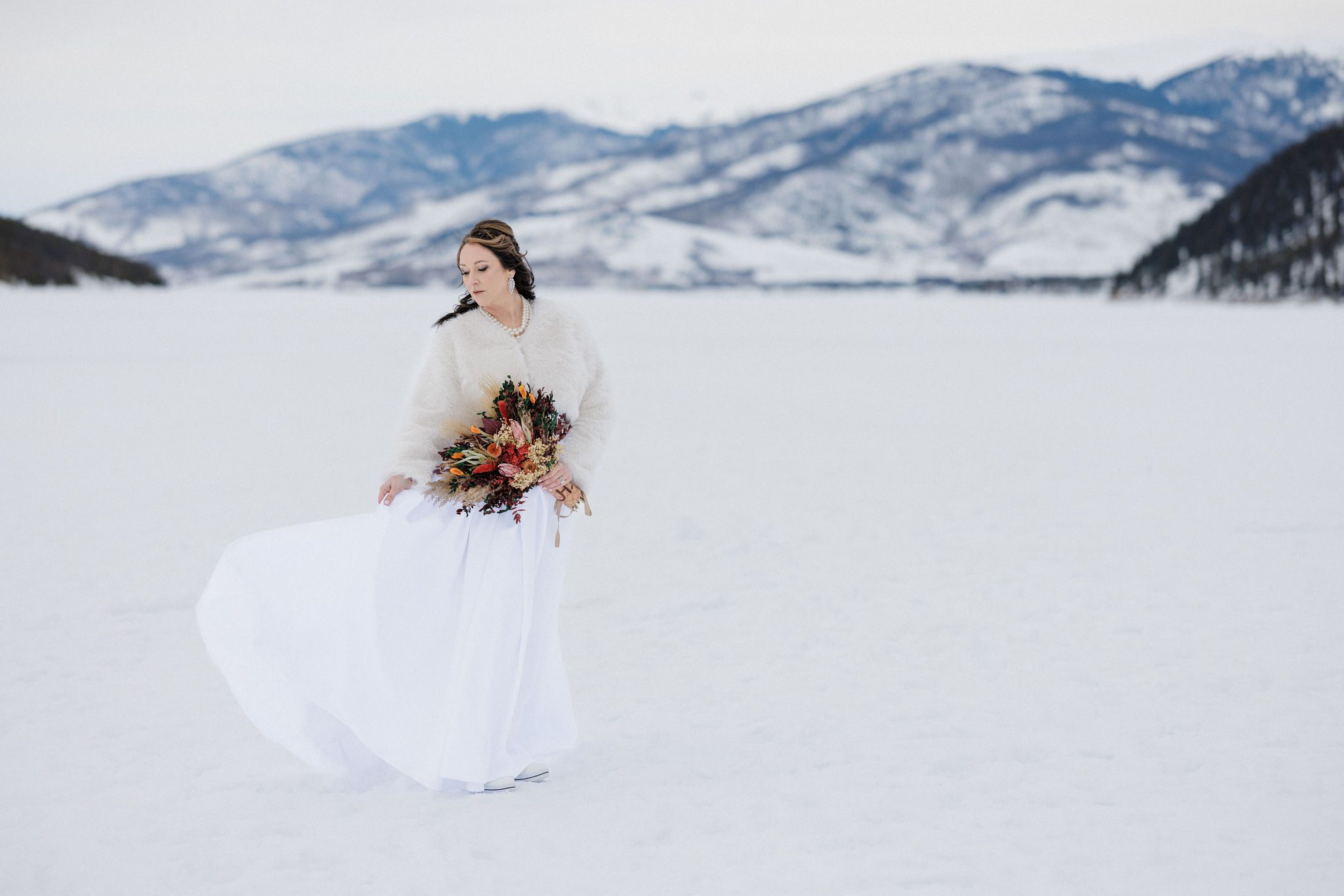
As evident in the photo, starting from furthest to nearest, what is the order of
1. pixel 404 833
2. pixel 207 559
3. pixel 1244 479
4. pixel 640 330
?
pixel 640 330 → pixel 1244 479 → pixel 207 559 → pixel 404 833

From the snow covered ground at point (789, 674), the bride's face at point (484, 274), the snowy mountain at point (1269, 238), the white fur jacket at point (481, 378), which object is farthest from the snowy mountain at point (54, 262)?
the snowy mountain at point (1269, 238)

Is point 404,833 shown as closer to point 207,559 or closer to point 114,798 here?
point 114,798

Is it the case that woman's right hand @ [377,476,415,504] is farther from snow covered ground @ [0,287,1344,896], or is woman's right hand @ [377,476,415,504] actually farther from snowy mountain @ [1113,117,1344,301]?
snowy mountain @ [1113,117,1344,301]

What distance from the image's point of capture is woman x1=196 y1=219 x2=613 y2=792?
15.0 ft

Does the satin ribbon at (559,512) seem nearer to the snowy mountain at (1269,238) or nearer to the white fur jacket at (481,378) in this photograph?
the white fur jacket at (481,378)

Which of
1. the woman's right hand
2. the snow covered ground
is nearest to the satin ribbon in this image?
the woman's right hand

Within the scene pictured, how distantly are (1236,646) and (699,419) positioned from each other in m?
12.4

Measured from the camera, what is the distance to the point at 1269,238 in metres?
102

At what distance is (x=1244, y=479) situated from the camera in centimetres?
1266

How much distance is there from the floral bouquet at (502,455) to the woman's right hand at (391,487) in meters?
0.11

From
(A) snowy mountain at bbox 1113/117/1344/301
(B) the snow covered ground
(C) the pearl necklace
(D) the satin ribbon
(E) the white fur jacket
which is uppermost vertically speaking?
(A) snowy mountain at bbox 1113/117/1344/301

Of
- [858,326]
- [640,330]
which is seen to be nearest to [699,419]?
[640,330]

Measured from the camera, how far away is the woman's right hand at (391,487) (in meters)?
4.49

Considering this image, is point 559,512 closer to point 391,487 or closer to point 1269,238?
point 391,487
